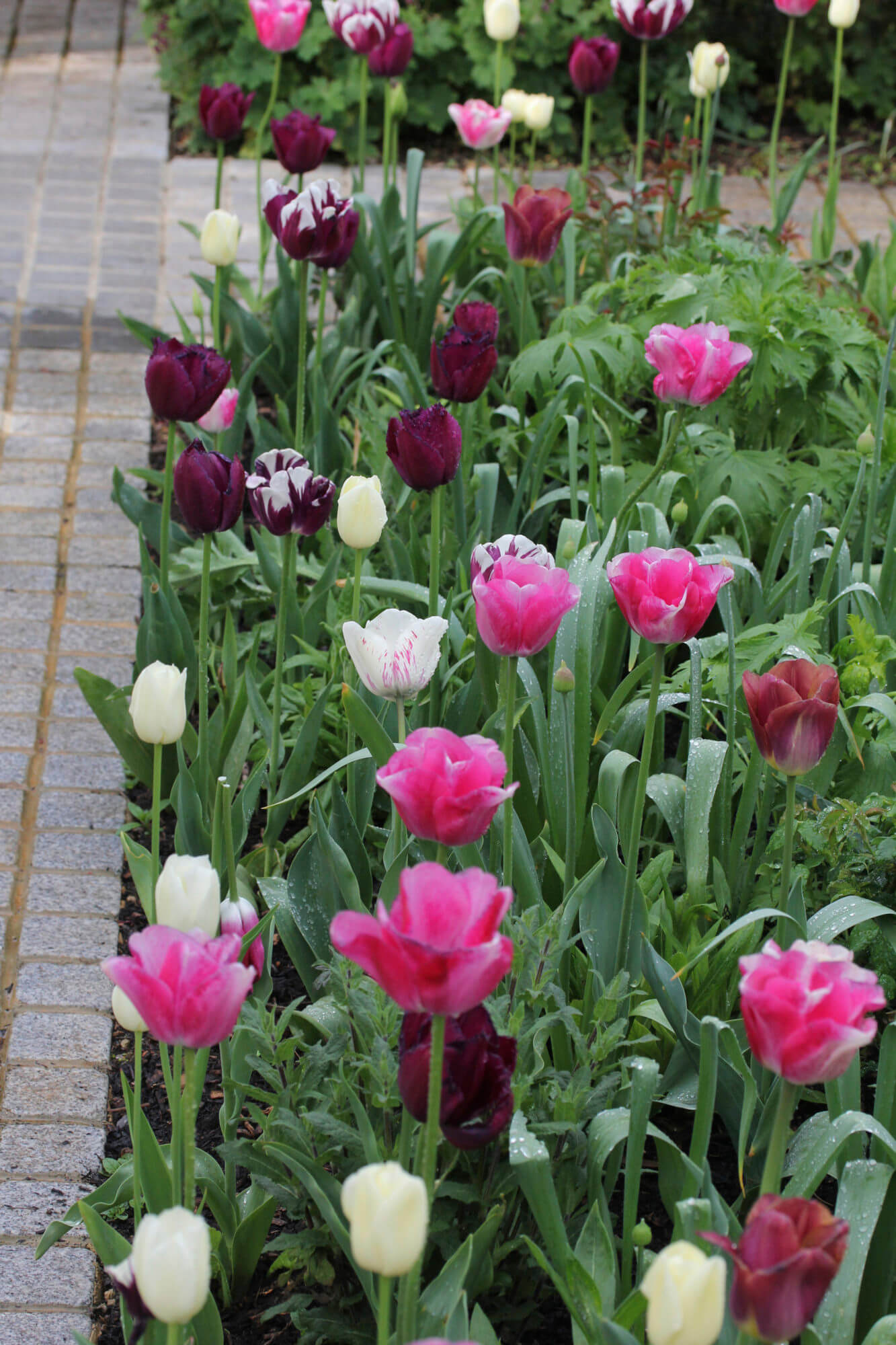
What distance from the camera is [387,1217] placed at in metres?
0.90

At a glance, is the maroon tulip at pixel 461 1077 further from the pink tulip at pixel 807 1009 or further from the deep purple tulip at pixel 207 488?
the deep purple tulip at pixel 207 488

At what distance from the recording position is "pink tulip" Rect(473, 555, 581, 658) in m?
1.46

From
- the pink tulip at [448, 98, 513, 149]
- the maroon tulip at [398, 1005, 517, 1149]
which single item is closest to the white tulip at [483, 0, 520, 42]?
the pink tulip at [448, 98, 513, 149]

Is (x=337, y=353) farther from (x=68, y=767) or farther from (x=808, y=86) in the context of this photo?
(x=808, y=86)

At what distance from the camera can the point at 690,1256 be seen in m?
0.92

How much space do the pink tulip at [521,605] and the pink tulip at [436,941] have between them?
474 millimetres

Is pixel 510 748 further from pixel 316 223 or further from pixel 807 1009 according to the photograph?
pixel 316 223

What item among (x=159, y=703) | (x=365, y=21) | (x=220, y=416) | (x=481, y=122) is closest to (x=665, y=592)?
(x=159, y=703)

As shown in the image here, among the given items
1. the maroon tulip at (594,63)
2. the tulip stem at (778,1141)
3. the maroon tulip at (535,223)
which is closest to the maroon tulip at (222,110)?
the maroon tulip at (535,223)

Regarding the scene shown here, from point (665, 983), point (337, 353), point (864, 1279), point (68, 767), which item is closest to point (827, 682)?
point (665, 983)

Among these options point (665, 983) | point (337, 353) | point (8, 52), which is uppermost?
point (8, 52)

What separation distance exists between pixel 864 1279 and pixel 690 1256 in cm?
62

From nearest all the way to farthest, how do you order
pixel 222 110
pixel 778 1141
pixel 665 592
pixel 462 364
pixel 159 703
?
1. pixel 778 1141
2. pixel 159 703
3. pixel 665 592
4. pixel 462 364
5. pixel 222 110

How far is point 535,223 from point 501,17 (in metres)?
1.22
